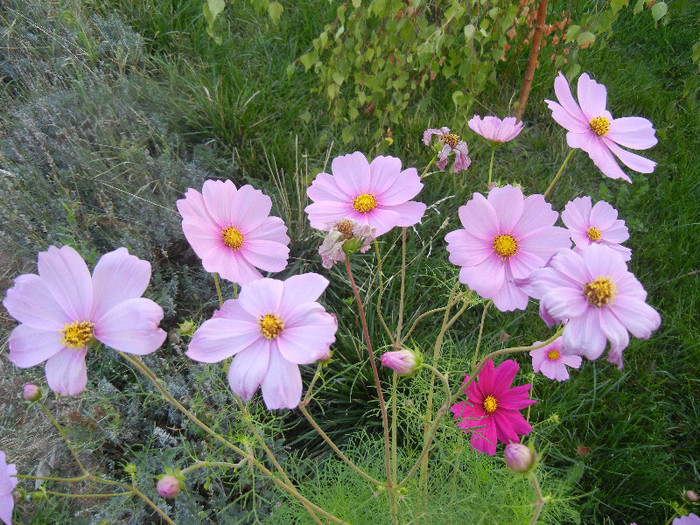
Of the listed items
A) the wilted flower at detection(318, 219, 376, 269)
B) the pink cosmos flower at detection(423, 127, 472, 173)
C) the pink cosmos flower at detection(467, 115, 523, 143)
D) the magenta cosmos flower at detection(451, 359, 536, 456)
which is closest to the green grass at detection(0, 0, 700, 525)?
the magenta cosmos flower at detection(451, 359, 536, 456)

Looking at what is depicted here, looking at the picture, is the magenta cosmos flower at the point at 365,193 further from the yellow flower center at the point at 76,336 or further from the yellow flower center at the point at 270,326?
the yellow flower center at the point at 76,336

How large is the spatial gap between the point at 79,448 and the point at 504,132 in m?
1.13

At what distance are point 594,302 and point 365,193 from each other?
389 mm

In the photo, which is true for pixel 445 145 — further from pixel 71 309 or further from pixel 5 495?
pixel 5 495

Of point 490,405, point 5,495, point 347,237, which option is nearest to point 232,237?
point 347,237

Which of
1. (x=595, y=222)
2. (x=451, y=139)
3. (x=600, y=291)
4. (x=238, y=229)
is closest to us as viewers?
(x=600, y=291)

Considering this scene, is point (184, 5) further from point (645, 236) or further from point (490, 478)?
point (490, 478)

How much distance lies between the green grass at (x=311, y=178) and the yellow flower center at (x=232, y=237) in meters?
0.46

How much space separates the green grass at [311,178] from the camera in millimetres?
1345

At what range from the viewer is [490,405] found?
97 centimetres

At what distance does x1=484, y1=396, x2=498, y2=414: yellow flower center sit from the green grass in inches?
5.6

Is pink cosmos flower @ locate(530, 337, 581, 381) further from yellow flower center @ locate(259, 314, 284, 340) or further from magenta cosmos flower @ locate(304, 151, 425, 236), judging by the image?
yellow flower center @ locate(259, 314, 284, 340)

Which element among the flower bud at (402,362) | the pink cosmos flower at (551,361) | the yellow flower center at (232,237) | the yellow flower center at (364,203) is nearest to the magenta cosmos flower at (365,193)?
the yellow flower center at (364,203)

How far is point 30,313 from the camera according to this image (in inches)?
24.1
